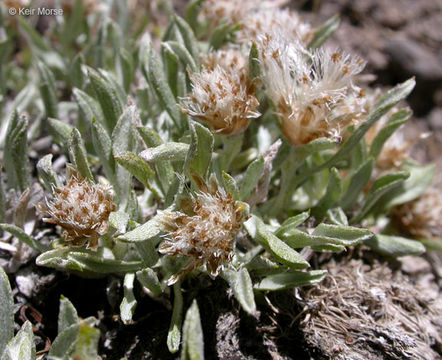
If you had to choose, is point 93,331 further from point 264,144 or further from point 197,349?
point 264,144

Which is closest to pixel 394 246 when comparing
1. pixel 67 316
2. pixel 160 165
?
pixel 160 165

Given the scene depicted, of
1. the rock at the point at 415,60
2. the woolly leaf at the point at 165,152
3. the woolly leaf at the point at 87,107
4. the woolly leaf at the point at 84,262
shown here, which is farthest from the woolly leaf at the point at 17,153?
the rock at the point at 415,60

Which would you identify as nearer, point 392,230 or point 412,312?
point 412,312

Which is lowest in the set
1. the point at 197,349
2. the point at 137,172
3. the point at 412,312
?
the point at 412,312

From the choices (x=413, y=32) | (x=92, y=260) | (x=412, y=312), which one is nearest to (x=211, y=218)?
(x=92, y=260)

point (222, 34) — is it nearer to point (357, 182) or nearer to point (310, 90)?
point (310, 90)

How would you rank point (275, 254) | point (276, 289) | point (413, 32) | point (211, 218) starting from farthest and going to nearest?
1. point (413, 32)
2. point (276, 289)
3. point (275, 254)
4. point (211, 218)
